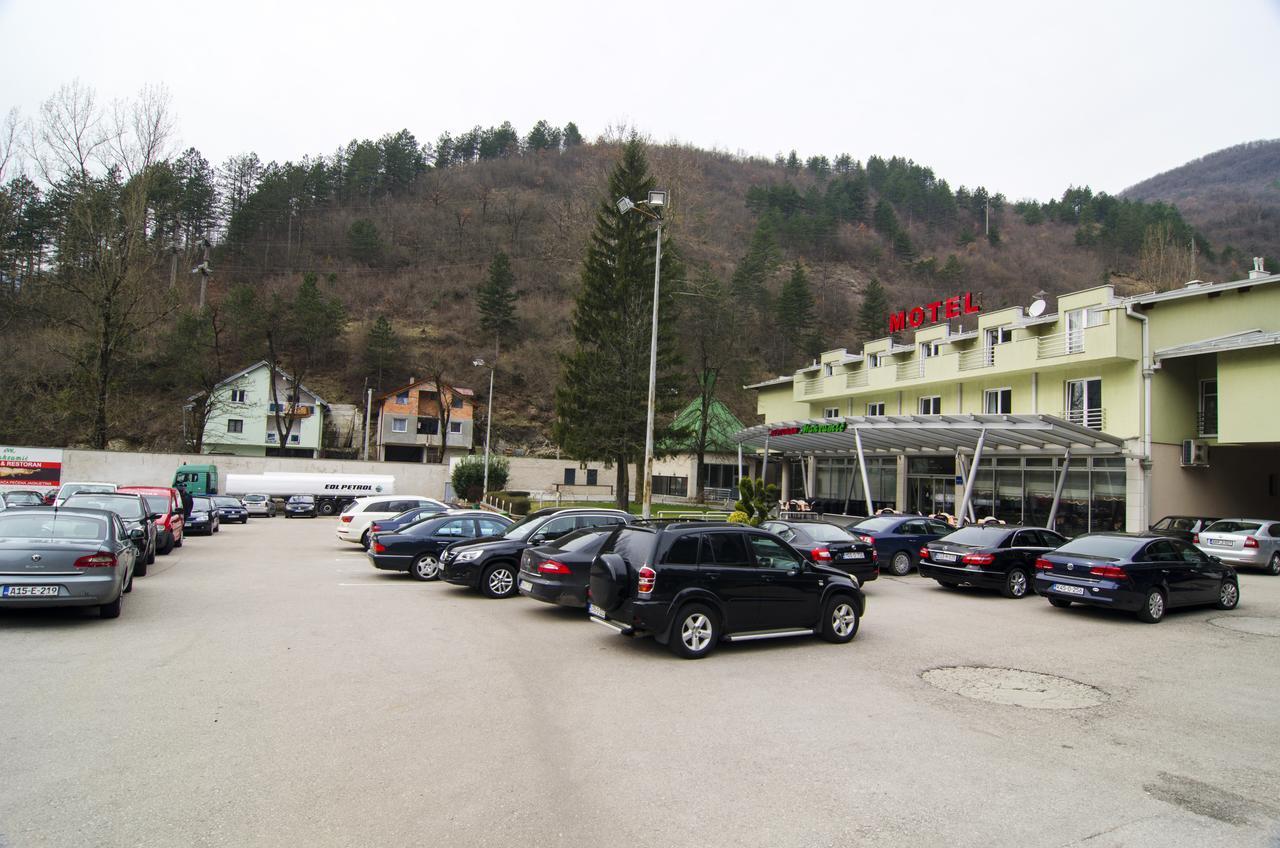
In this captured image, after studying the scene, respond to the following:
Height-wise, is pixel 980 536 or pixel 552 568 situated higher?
pixel 980 536

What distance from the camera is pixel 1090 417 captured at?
97.3ft

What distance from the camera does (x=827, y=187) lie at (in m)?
110

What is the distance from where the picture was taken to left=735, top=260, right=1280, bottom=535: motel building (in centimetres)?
2612

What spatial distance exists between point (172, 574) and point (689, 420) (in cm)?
4585

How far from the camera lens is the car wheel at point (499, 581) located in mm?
13562

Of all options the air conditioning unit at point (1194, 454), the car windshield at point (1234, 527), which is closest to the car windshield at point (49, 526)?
the car windshield at point (1234, 527)

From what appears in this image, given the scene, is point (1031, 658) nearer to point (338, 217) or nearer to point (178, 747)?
point (178, 747)

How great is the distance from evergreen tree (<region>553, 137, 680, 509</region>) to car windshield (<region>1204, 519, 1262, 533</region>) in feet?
82.6

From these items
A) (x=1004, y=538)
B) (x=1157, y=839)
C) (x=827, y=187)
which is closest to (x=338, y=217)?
(x=827, y=187)

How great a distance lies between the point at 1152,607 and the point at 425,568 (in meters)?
13.2

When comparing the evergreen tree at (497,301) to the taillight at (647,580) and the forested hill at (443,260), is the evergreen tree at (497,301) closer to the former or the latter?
the forested hill at (443,260)

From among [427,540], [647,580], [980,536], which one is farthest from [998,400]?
[647,580]

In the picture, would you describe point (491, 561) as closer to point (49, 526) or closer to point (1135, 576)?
point (49, 526)

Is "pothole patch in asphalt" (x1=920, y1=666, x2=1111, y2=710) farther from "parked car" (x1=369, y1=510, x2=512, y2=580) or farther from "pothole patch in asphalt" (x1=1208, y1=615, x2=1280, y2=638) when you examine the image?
"parked car" (x1=369, y1=510, x2=512, y2=580)
